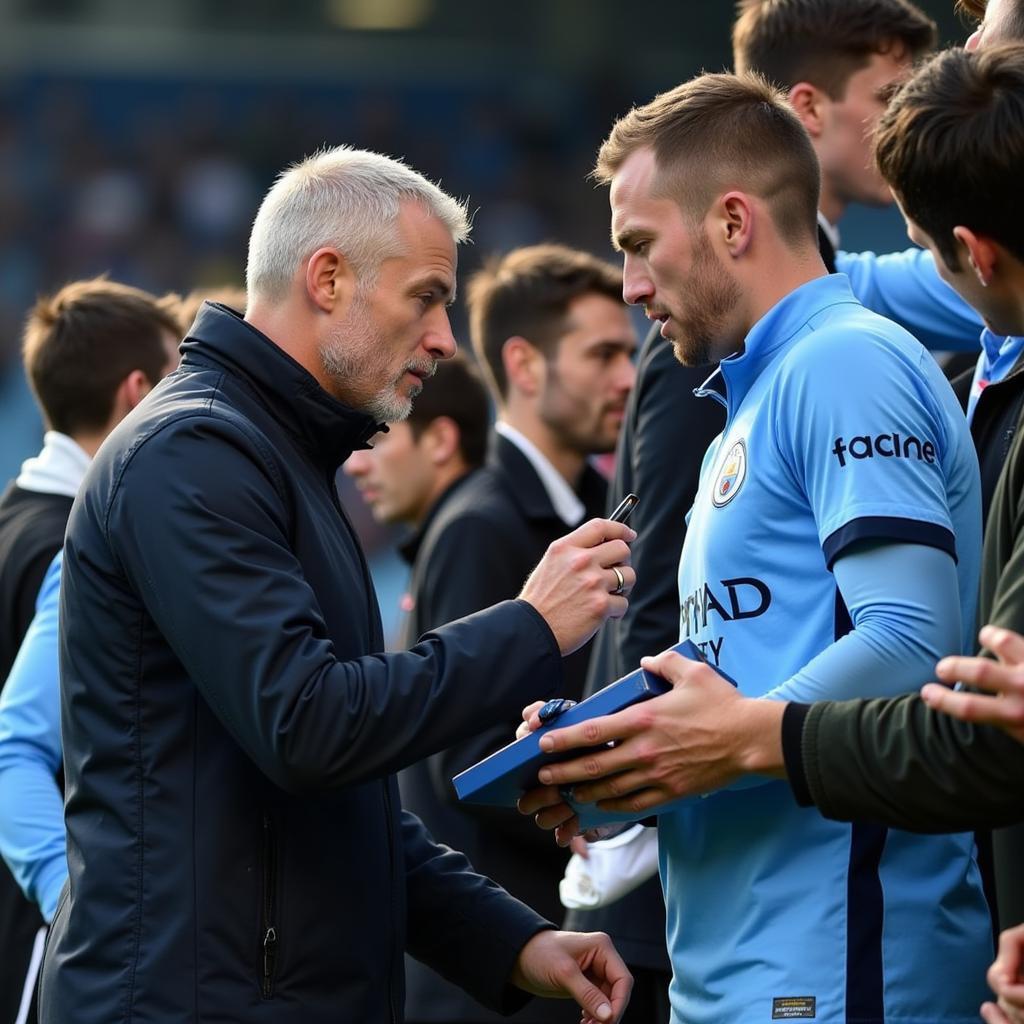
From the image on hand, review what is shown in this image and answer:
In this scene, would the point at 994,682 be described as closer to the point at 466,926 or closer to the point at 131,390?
the point at 466,926

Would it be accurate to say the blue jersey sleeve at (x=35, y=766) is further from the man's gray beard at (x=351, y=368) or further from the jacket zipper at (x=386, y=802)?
the man's gray beard at (x=351, y=368)

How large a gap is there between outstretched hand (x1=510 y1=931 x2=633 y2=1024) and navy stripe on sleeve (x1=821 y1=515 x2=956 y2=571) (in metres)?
0.95

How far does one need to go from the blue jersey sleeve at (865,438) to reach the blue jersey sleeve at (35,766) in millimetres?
1817

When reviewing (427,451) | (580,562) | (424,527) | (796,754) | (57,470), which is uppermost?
(427,451)

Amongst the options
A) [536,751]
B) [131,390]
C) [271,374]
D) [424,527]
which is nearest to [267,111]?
[424,527]

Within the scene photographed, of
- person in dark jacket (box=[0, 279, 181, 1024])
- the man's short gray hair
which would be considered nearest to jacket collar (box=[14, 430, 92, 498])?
person in dark jacket (box=[0, 279, 181, 1024])

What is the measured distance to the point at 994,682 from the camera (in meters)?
2.01

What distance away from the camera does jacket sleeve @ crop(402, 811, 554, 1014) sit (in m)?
2.98

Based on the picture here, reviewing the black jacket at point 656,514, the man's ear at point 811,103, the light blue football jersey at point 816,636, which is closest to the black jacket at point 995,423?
the light blue football jersey at point 816,636

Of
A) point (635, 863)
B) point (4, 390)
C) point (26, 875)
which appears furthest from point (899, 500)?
point (4, 390)

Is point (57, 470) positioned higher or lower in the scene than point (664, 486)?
higher

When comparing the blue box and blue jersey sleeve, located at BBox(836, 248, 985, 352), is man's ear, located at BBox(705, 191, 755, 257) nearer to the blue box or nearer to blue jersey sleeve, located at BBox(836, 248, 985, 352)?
the blue box

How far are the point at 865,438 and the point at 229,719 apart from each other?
994mm

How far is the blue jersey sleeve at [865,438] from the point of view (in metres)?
2.33
